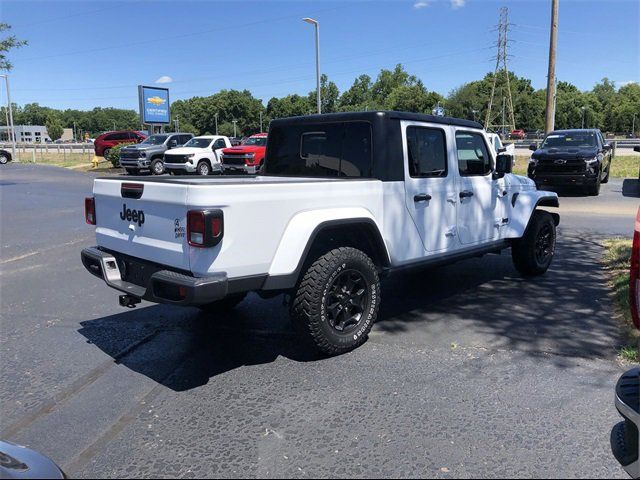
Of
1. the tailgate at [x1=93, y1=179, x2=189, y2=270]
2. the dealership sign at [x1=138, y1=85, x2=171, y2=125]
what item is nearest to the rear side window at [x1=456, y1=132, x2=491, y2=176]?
the tailgate at [x1=93, y1=179, x2=189, y2=270]

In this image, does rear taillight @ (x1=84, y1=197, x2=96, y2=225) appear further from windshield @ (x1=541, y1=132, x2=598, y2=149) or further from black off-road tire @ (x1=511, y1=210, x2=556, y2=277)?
windshield @ (x1=541, y1=132, x2=598, y2=149)

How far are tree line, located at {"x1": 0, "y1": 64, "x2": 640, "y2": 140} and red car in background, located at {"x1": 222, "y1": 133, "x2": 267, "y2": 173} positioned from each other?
64.5 m

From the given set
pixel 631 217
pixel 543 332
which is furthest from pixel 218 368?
pixel 631 217

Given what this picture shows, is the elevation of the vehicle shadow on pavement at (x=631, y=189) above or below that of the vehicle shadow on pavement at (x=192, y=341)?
above

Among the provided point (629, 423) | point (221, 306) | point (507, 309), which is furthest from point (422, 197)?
point (629, 423)

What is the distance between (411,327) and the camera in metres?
5.03

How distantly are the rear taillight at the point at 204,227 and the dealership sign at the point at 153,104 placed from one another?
3464cm

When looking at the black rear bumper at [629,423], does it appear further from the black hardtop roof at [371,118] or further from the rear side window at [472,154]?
the rear side window at [472,154]

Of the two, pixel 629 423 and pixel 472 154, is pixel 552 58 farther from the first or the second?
pixel 629 423

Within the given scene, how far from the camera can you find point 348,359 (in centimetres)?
429

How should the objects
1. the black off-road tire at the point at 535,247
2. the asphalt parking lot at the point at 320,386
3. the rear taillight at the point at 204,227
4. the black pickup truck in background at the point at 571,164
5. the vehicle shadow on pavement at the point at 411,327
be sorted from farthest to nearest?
the black pickup truck in background at the point at 571,164 → the black off-road tire at the point at 535,247 → the vehicle shadow on pavement at the point at 411,327 → the rear taillight at the point at 204,227 → the asphalt parking lot at the point at 320,386

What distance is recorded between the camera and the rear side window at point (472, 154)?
18.0ft

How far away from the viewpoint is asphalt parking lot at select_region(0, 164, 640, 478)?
115 inches

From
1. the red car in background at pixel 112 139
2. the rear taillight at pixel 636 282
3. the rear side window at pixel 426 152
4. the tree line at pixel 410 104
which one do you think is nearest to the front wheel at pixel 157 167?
the red car in background at pixel 112 139
